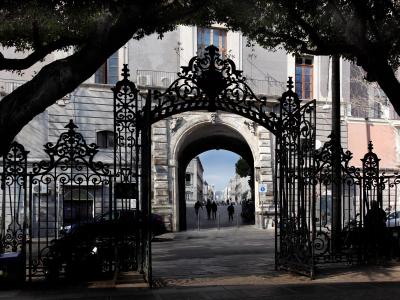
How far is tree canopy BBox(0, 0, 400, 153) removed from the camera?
20.4 feet

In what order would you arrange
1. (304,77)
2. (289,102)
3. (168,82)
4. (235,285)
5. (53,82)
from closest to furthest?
(53,82) < (235,285) < (289,102) < (168,82) < (304,77)

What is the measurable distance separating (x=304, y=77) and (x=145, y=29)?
19.0 m

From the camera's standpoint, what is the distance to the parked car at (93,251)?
9938 mm

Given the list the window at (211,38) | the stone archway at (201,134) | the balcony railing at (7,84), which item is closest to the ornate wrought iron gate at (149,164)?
the balcony railing at (7,84)

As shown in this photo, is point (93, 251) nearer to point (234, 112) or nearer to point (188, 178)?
point (234, 112)

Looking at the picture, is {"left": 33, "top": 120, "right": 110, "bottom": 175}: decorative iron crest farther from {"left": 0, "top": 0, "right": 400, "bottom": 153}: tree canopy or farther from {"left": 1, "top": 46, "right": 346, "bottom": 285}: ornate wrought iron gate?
{"left": 0, "top": 0, "right": 400, "bottom": 153}: tree canopy

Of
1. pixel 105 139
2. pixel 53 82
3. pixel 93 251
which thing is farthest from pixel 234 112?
pixel 105 139

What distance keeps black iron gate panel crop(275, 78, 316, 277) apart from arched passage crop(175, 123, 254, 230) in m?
15.2

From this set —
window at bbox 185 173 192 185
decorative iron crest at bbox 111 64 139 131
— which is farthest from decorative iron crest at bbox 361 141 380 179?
window at bbox 185 173 192 185

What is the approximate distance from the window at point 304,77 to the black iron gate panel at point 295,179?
54.9 ft

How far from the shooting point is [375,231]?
12109mm

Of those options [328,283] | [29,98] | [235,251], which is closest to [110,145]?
[235,251]

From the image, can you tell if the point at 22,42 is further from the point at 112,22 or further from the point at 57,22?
the point at 112,22

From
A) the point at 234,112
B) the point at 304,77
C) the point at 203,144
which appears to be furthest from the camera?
the point at 203,144
